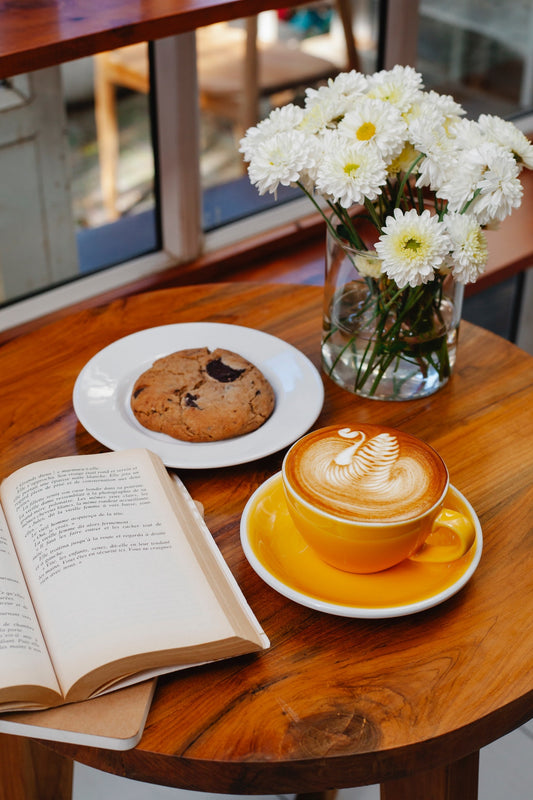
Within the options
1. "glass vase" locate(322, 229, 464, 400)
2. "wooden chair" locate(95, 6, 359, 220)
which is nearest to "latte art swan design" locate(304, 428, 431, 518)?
"glass vase" locate(322, 229, 464, 400)

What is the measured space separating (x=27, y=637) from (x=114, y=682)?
0.07 metres

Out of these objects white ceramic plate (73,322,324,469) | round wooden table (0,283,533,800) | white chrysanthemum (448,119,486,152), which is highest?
white chrysanthemum (448,119,486,152)

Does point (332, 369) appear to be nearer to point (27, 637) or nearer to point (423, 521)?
point (423, 521)

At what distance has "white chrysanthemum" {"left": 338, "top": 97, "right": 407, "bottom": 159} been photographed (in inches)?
34.1

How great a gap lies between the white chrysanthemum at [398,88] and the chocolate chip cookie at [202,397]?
1.04ft

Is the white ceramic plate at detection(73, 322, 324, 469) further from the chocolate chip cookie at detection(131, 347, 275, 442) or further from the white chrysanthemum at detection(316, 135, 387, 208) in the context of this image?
the white chrysanthemum at detection(316, 135, 387, 208)

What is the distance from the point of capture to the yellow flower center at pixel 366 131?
88cm

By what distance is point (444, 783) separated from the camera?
837 millimetres

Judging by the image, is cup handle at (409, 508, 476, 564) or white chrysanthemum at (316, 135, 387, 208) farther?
white chrysanthemum at (316, 135, 387, 208)

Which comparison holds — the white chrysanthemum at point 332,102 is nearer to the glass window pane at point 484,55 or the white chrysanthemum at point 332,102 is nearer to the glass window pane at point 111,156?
the glass window pane at point 111,156

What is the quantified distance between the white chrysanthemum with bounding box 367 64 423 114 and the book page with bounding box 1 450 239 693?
1.45 feet

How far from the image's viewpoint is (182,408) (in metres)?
0.94

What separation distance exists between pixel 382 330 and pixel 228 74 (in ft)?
4.17

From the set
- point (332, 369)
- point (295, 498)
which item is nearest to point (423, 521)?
point (295, 498)
